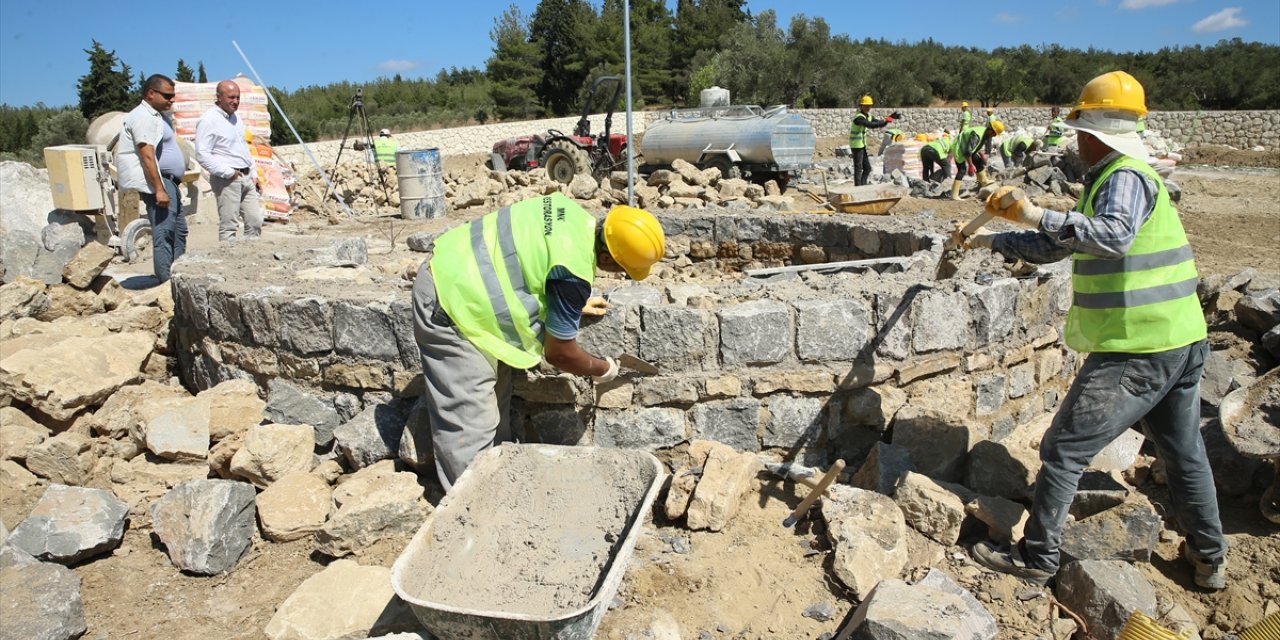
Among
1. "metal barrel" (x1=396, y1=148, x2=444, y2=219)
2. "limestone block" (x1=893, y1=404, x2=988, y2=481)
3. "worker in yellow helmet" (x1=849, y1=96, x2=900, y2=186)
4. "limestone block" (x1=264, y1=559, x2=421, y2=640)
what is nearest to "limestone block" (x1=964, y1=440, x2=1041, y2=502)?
"limestone block" (x1=893, y1=404, x2=988, y2=481)

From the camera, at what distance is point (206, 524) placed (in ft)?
10.9

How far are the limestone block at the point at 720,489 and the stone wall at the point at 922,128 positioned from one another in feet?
66.3

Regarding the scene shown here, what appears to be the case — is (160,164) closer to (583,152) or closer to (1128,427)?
(1128,427)

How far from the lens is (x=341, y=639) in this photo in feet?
8.98

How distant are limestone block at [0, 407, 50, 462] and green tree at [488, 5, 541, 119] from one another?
36595 mm

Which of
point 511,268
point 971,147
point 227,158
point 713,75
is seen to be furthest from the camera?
point 713,75

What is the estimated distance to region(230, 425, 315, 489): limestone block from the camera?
369 cm

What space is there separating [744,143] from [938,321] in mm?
9948

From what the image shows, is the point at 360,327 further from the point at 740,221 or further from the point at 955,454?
the point at 740,221

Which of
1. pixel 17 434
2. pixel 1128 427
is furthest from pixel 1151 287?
pixel 17 434

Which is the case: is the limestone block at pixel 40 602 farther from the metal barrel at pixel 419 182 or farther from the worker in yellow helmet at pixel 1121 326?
the metal barrel at pixel 419 182

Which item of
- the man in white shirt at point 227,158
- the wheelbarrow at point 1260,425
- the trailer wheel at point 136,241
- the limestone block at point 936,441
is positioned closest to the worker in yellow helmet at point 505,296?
the limestone block at point 936,441

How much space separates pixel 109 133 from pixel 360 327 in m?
9.05

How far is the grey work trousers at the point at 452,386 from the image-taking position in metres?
3.26
